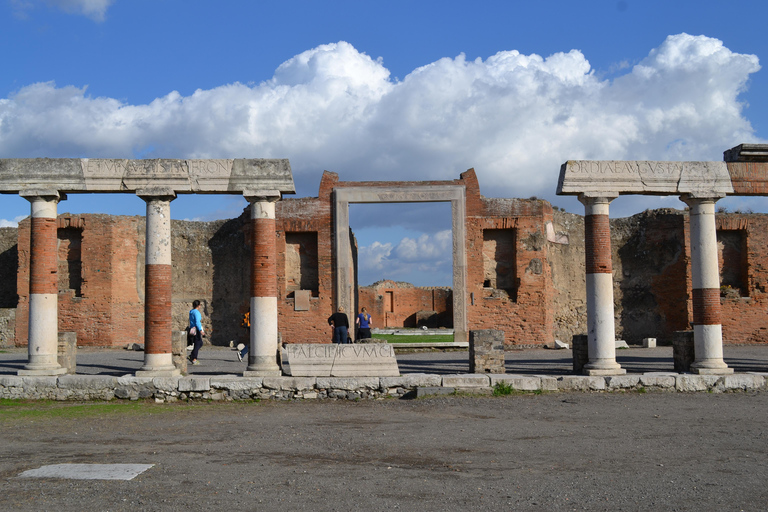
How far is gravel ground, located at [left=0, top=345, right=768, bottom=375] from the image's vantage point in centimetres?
1369

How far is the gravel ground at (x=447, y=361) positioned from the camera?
13.7 metres

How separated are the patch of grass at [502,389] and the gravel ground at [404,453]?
515 mm

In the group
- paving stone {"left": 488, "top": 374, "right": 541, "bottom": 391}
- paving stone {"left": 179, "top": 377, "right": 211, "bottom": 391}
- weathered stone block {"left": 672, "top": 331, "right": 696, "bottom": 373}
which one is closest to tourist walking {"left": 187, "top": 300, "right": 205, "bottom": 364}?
paving stone {"left": 179, "top": 377, "right": 211, "bottom": 391}

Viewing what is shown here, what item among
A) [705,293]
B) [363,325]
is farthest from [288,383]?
[705,293]

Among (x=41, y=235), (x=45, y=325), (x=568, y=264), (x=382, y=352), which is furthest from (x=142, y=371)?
(x=568, y=264)

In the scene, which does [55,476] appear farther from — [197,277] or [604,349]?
[197,277]

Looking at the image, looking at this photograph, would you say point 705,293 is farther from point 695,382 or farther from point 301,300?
point 301,300

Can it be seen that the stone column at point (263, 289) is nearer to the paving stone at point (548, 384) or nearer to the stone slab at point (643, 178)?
the paving stone at point (548, 384)

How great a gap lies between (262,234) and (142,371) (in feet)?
10.0

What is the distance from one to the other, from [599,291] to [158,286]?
769 centimetres

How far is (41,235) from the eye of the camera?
11805mm

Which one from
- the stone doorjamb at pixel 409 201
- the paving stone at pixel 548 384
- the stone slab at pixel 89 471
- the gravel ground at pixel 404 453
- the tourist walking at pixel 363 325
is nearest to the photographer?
the gravel ground at pixel 404 453

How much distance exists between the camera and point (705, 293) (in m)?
12.2

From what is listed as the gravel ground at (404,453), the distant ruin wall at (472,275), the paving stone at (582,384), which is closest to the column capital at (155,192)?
the gravel ground at (404,453)
